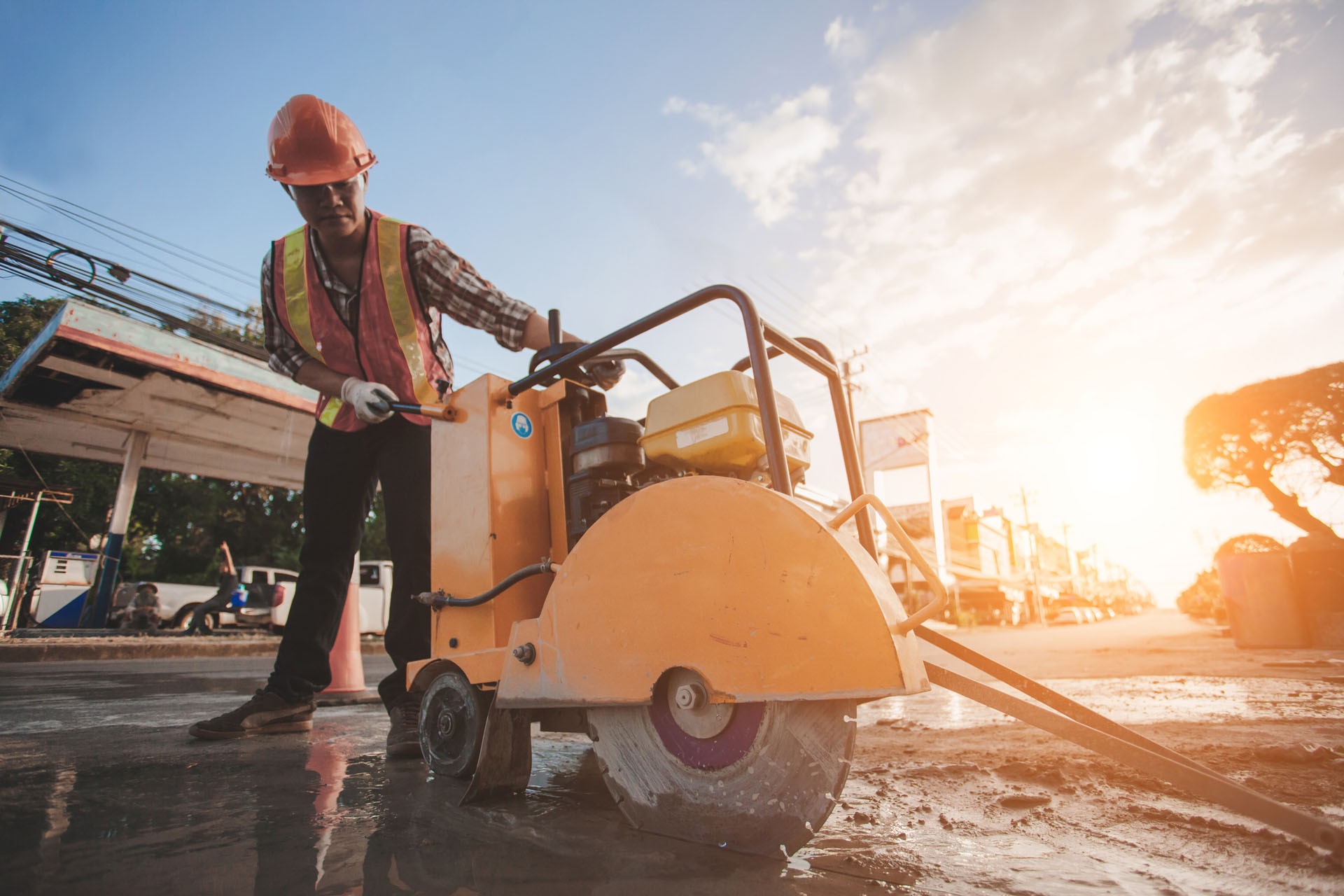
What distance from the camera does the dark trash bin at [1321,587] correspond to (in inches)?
287

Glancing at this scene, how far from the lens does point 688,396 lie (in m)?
1.47

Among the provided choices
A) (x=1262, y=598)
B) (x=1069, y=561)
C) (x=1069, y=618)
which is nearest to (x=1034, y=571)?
(x=1069, y=618)

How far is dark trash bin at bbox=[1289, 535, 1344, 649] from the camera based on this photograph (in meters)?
7.29

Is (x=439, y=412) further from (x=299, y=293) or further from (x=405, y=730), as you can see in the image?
(x=405, y=730)

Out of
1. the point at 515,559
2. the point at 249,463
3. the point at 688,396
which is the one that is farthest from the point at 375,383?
the point at 249,463

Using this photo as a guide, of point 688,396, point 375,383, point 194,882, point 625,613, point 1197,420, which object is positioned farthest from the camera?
point 1197,420

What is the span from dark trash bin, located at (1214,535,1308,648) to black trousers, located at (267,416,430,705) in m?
9.57

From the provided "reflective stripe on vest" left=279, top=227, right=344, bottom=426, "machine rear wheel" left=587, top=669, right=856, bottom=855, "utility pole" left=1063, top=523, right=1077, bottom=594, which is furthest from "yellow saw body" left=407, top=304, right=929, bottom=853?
"utility pole" left=1063, top=523, right=1077, bottom=594

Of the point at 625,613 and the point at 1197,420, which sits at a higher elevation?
the point at 1197,420

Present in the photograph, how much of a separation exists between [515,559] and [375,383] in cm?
78

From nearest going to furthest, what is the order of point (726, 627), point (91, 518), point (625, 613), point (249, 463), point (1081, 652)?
point (726, 627) → point (625, 613) → point (1081, 652) → point (249, 463) → point (91, 518)

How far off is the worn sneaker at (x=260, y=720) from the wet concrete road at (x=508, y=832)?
43 millimetres

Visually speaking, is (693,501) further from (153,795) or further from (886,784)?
(153,795)

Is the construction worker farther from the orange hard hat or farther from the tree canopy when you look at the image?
the tree canopy
